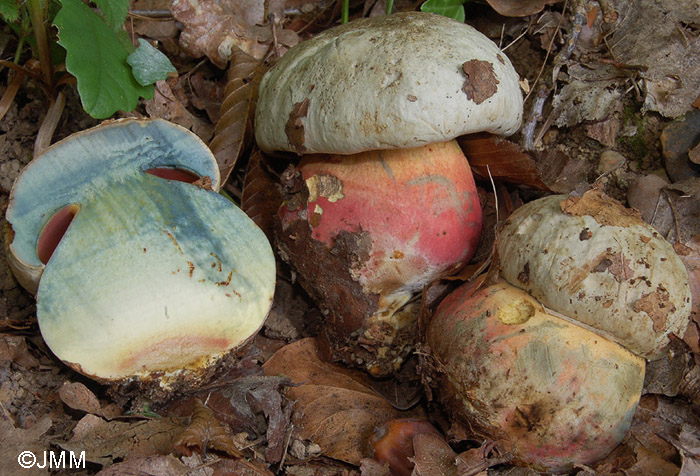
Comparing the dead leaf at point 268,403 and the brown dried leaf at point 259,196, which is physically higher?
the brown dried leaf at point 259,196

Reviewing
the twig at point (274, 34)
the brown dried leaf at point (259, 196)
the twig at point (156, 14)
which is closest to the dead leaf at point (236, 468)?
the brown dried leaf at point (259, 196)

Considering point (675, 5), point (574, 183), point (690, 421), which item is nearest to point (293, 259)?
point (574, 183)

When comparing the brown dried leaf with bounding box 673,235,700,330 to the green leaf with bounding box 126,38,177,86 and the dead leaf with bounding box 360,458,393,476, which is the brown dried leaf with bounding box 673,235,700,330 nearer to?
the dead leaf with bounding box 360,458,393,476

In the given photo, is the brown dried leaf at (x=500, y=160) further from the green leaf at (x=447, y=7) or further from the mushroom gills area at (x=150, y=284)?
the mushroom gills area at (x=150, y=284)

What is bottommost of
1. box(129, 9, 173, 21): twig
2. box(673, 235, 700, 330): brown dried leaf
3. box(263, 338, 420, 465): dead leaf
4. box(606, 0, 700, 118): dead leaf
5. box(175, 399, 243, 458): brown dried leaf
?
box(263, 338, 420, 465): dead leaf

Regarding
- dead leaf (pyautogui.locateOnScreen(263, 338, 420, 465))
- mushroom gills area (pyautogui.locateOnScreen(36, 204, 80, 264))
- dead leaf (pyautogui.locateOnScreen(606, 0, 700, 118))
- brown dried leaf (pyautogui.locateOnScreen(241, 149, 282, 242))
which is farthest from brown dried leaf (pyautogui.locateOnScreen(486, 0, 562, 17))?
mushroom gills area (pyautogui.locateOnScreen(36, 204, 80, 264))

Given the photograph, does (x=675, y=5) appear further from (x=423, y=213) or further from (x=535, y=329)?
(x=535, y=329)
